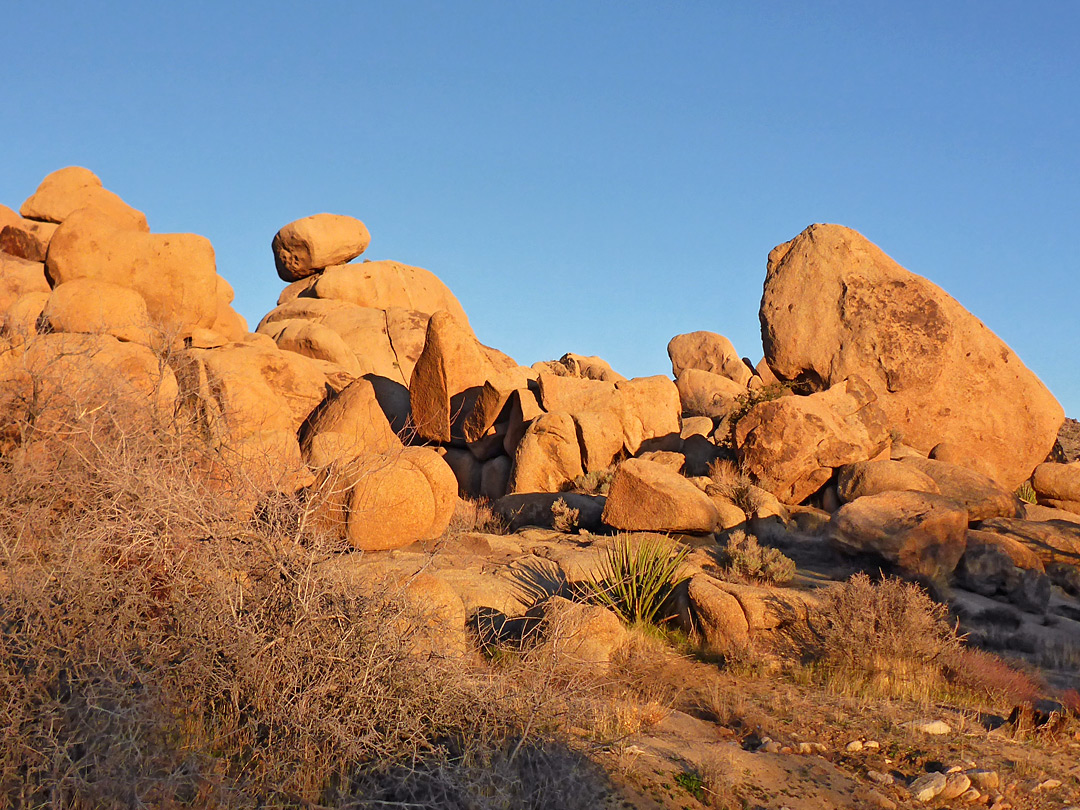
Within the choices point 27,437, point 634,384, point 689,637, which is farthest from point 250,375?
point 689,637

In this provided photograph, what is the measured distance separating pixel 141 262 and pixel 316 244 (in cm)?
1140

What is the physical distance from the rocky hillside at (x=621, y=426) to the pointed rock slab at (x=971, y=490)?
0.20ft

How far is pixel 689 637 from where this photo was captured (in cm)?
953

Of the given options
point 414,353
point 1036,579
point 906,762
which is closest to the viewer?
point 906,762

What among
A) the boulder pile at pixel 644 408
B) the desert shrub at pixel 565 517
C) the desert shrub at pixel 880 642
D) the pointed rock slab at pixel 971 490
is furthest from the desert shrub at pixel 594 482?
the desert shrub at pixel 880 642

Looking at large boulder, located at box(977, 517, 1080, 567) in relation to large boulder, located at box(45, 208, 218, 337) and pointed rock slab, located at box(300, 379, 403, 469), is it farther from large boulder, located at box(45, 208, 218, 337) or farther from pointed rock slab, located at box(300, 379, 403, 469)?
large boulder, located at box(45, 208, 218, 337)

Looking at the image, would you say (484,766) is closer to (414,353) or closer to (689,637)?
(689,637)

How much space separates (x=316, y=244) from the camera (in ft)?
99.1

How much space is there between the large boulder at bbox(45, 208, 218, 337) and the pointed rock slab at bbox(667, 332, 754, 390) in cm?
1927

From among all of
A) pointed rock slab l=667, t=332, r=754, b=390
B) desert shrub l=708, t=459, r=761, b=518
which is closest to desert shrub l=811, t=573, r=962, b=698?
desert shrub l=708, t=459, r=761, b=518

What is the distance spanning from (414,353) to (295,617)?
2180 cm

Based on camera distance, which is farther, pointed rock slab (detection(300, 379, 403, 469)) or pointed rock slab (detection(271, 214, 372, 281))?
pointed rock slab (detection(271, 214, 372, 281))

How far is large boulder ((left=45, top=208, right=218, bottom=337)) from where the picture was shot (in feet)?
62.4

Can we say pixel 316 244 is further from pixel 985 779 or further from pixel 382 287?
pixel 985 779
